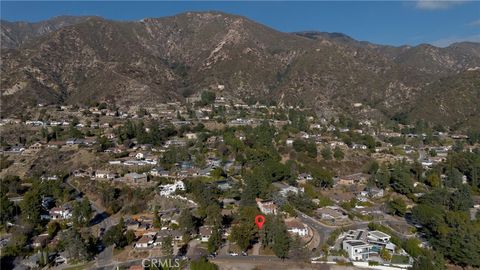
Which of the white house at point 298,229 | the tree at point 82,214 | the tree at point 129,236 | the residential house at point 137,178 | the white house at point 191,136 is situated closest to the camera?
the tree at point 129,236

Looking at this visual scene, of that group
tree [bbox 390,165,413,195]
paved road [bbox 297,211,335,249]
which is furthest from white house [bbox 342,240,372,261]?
tree [bbox 390,165,413,195]

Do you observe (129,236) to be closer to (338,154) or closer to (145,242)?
(145,242)

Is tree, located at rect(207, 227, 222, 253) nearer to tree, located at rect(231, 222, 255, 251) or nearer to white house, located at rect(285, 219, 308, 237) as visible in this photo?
tree, located at rect(231, 222, 255, 251)

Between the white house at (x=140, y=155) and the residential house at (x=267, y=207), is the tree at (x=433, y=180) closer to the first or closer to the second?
the residential house at (x=267, y=207)

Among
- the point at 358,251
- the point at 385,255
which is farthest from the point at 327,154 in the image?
the point at 385,255

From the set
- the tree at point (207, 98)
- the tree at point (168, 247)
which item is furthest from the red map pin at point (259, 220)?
the tree at point (207, 98)

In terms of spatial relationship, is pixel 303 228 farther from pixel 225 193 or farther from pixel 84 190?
pixel 84 190

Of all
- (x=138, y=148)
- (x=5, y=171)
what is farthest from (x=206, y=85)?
(x=5, y=171)

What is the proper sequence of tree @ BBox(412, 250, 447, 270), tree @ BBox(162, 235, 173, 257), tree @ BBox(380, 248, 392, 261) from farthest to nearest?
1. tree @ BBox(380, 248, 392, 261)
2. tree @ BBox(162, 235, 173, 257)
3. tree @ BBox(412, 250, 447, 270)
